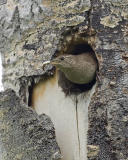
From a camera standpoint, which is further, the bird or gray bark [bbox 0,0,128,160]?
the bird

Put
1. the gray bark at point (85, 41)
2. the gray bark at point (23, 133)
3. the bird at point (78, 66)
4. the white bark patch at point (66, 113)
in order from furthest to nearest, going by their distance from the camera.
→ the bird at point (78, 66)
the white bark patch at point (66, 113)
the gray bark at point (23, 133)
the gray bark at point (85, 41)

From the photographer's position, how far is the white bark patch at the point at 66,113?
10.5 feet

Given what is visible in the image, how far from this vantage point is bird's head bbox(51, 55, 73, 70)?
3.27 m

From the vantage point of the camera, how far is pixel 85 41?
130 inches

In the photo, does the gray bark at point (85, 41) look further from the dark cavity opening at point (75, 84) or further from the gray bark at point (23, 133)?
the gray bark at point (23, 133)

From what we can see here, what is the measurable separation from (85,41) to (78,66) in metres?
0.37

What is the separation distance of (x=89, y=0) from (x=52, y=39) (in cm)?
35

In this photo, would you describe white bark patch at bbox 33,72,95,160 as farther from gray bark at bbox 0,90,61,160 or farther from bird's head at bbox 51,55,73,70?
gray bark at bbox 0,90,61,160

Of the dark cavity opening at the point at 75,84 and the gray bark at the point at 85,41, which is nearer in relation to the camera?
the gray bark at the point at 85,41

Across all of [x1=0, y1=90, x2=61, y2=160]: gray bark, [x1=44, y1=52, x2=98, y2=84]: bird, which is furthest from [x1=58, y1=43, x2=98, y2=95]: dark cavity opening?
[x1=0, y1=90, x2=61, y2=160]: gray bark

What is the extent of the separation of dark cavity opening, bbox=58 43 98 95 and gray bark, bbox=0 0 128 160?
11 centimetres

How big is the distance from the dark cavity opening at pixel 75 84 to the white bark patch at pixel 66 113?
2.0 inches

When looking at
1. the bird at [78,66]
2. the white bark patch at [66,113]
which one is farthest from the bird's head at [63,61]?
the white bark patch at [66,113]

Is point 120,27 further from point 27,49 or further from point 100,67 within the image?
point 27,49
